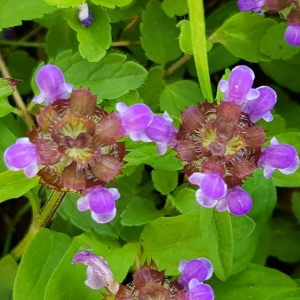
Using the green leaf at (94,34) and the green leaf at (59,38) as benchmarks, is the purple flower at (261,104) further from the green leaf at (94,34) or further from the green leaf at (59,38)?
the green leaf at (59,38)

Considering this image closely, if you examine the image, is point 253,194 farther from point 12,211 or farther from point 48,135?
point 12,211

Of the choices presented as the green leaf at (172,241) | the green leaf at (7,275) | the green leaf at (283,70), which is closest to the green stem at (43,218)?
the green leaf at (7,275)

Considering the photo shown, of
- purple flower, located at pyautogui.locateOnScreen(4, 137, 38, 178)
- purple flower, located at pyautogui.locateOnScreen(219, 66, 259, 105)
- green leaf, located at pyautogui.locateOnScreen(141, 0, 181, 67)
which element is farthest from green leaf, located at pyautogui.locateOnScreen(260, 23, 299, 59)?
purple flower, located at pyautogui.locateOnScreen(4, 137, 38, 178)

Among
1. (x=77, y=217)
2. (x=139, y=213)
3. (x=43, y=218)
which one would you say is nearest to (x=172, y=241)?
(x=139, y=213)

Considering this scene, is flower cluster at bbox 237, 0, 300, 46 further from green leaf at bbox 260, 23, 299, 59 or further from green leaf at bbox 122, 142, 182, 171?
green leaf at bbox 122, 142, 182, 171

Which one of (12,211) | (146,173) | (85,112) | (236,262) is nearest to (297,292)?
(236,262)
